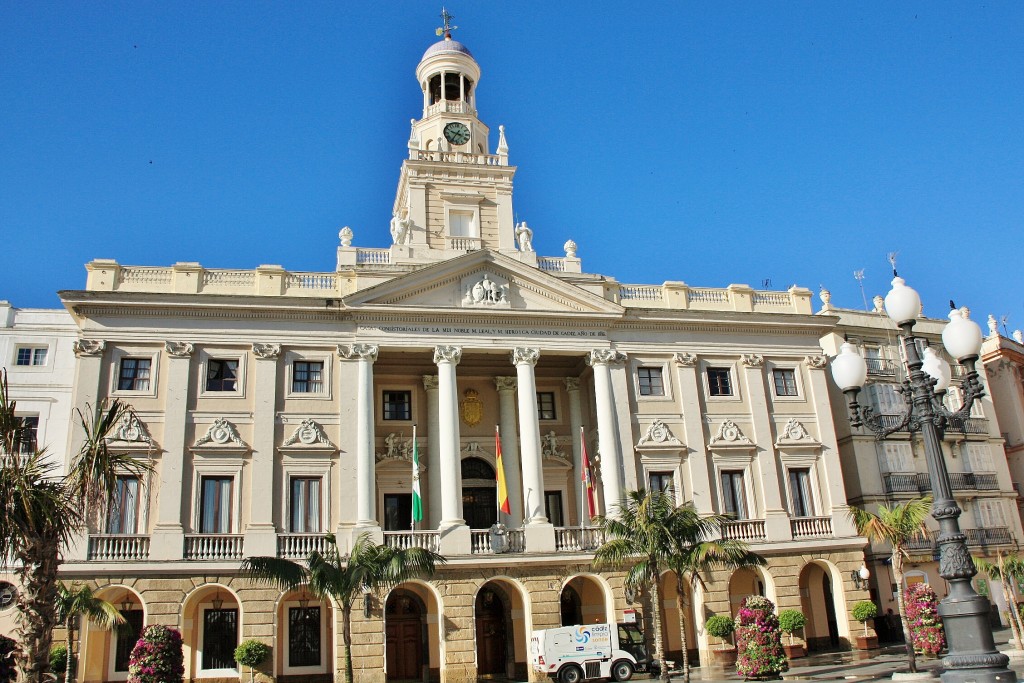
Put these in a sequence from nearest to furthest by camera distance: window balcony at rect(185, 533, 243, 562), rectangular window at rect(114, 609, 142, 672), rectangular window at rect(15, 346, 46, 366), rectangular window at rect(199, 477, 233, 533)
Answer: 1. rectangular window at rect(114, 609, 142, 672)
2. window balcony at rect(185, 533, 243, 562)
3. rectangular window at rect(199, 477, 233, 533)
4. rectangular window at rect(15, 346, 46, 366)

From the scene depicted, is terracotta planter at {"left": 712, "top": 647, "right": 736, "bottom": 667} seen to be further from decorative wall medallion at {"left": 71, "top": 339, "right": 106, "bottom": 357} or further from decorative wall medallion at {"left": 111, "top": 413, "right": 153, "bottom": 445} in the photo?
decorative wall medallion at {"left": 71, "top": 339, "right": 106, "bottom": 357}

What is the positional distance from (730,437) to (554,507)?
783cm

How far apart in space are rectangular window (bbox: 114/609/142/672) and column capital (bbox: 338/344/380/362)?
445 inches

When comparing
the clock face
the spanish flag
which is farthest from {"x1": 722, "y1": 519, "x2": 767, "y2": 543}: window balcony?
the clock face

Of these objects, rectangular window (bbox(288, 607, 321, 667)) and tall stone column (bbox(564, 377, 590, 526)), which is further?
tall stone column (bbox(564, 377, 590, 526))

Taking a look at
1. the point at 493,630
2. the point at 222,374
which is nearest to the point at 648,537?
the point at 493,630

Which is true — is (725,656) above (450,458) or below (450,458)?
below

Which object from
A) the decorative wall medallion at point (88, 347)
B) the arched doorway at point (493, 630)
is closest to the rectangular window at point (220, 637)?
the arched doorway at point (493, 630)

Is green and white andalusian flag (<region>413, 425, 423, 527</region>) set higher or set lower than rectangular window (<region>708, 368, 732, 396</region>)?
lower

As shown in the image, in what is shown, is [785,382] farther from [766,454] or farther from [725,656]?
[725,656]

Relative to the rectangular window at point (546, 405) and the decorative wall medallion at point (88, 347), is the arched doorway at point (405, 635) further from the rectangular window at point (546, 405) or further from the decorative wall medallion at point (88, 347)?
the decorative wall medallion at point (88, 347)

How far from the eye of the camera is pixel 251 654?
2834cm

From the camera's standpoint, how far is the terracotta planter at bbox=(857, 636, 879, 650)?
3403 cm

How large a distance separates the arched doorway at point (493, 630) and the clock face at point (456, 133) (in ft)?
66.2
